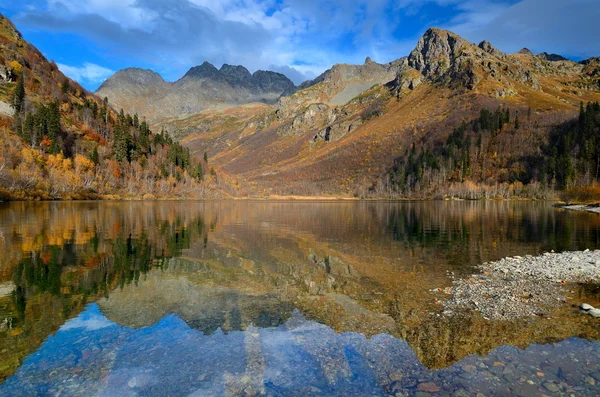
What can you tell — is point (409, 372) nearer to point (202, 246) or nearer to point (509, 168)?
point (202, 246)

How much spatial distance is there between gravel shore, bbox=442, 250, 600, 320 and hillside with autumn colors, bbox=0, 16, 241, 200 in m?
91.6

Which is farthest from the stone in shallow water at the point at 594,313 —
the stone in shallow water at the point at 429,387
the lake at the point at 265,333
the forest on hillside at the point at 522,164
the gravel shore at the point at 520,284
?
the forest on hillside at the point at 522,164

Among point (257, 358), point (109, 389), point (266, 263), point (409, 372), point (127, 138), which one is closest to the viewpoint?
point (109, 389)

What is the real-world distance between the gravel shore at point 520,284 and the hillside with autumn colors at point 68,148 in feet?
300

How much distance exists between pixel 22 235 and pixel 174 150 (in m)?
133

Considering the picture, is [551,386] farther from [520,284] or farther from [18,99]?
[18,99]

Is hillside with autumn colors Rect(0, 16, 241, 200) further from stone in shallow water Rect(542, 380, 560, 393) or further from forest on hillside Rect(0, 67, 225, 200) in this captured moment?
stone in shallow water Rect(542, 380, 560, 393)

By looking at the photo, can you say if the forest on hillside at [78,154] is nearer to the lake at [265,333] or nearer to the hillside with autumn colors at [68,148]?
the hillside with autumn colors at [68,148]

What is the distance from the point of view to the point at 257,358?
9516 mm

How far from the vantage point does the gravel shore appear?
43.2 feet

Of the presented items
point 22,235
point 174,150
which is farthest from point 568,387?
point 174,150

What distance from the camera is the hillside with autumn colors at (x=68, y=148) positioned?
88.6 m

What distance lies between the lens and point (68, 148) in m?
113

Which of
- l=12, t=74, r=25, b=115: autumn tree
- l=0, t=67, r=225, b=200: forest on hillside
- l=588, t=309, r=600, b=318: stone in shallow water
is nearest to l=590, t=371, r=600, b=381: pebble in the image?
l=588, t=309, r=600, b=318: stone in shallow water
